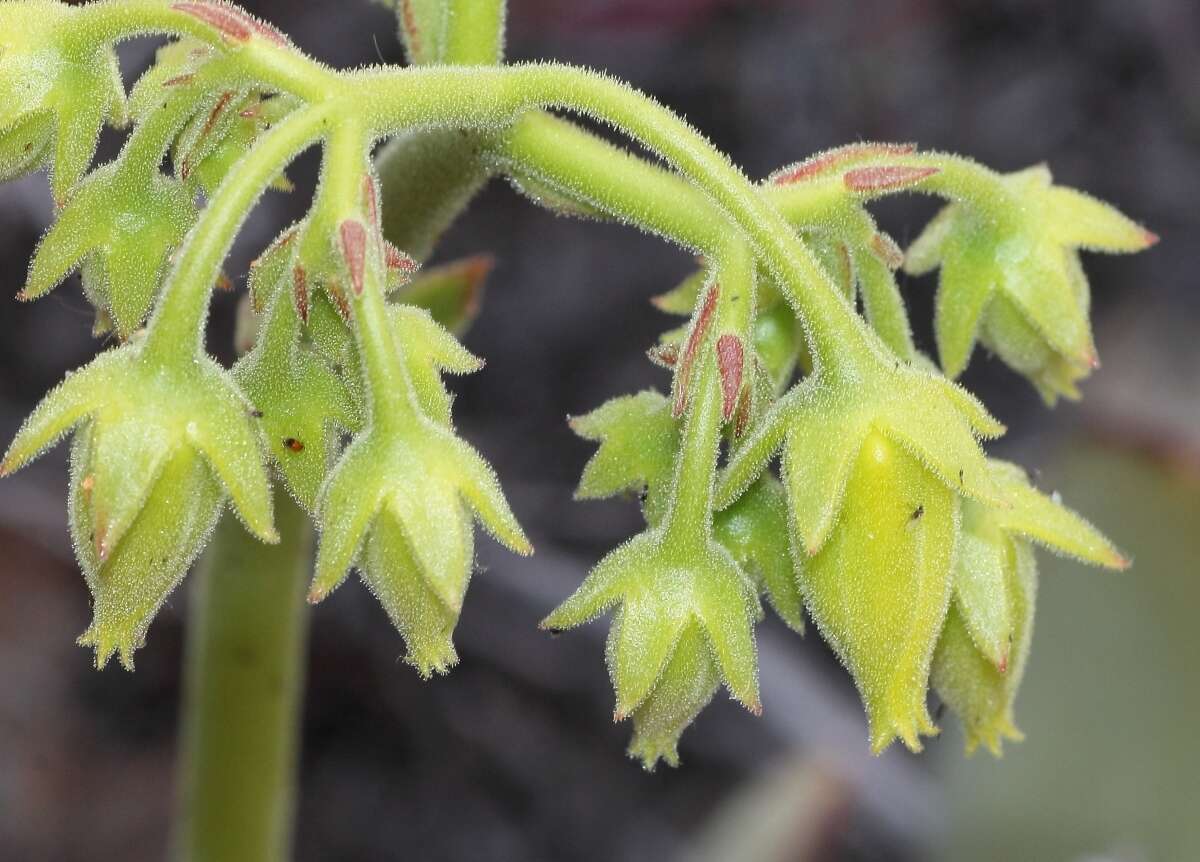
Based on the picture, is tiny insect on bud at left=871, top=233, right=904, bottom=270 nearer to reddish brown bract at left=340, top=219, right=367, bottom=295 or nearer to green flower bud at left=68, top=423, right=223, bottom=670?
reddish brown bract at left=340, top=219, right=367, bottom=295

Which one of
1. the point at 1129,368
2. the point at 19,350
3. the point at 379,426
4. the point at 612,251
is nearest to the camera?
the point at 379,426

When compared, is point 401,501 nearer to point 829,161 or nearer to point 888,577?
point 888,577

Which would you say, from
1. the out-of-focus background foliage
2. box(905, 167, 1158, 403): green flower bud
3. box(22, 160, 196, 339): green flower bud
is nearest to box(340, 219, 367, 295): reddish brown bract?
box(22, 160, 196, 339): green flower bud

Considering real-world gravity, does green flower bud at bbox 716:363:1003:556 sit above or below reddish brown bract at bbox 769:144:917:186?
below

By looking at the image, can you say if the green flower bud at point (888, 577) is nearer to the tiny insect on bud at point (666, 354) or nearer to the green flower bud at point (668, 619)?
the green flower bud at point (668, 619)

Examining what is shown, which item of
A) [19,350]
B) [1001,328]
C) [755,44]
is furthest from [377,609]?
[1001,328]

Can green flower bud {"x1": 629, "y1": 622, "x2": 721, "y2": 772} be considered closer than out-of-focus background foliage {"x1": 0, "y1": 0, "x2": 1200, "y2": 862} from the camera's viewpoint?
Yes

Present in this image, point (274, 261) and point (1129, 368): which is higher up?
point (274, 261)

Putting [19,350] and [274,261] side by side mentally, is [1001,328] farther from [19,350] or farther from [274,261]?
[19,350]
